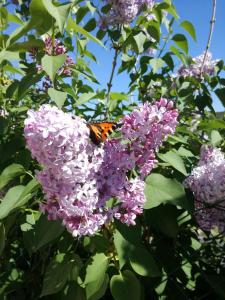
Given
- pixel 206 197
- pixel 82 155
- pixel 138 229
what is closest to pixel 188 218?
pixel 206 197

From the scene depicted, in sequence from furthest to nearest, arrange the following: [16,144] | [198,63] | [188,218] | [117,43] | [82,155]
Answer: [198,63]
[117,43]
[188,218]
[16,144]
[82,155]

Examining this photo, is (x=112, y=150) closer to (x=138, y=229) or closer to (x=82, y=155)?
(x=82, y=155)

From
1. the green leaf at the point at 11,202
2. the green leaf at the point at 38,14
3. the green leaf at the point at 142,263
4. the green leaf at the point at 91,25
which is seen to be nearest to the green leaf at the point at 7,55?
the green leaf at the point at 38,14

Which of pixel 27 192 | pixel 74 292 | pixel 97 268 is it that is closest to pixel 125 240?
pixel 97 268

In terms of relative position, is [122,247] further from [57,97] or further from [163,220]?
[57,97]

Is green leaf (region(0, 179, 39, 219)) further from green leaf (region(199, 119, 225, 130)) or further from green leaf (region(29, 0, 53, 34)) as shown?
green leaf (region(199, 119, 225, 130))

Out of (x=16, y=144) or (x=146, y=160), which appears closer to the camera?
(x=146, y=160)
